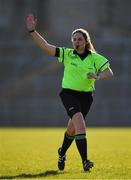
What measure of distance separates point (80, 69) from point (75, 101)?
1.45ft

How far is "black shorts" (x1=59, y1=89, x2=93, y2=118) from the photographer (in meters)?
11.4

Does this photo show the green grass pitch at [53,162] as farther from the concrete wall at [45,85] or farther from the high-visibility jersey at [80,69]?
the concrete wall at [45,85]

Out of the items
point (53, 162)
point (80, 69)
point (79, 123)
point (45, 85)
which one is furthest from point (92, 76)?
point (45, 85)

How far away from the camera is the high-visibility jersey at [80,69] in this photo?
454 inches

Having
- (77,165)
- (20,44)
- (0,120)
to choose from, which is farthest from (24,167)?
(20,44)

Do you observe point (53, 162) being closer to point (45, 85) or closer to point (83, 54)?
point (83, 54)

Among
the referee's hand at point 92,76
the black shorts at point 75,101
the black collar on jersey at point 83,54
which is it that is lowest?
the black shorts at point 75,101

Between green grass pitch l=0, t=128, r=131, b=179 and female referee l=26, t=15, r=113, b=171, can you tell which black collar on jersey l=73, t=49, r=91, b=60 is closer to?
female referee l=26, t=15, r=113, b=171

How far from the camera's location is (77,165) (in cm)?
1259

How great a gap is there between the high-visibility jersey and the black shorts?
0.23ft

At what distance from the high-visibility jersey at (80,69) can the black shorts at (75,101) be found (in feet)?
0.23

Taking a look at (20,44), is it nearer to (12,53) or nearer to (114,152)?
(12,53)

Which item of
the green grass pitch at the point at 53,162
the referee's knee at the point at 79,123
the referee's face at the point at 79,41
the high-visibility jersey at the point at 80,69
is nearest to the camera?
the green grass pitch at the point at 53,162

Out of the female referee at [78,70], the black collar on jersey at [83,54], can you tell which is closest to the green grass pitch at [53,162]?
the female referee at [78,70]
